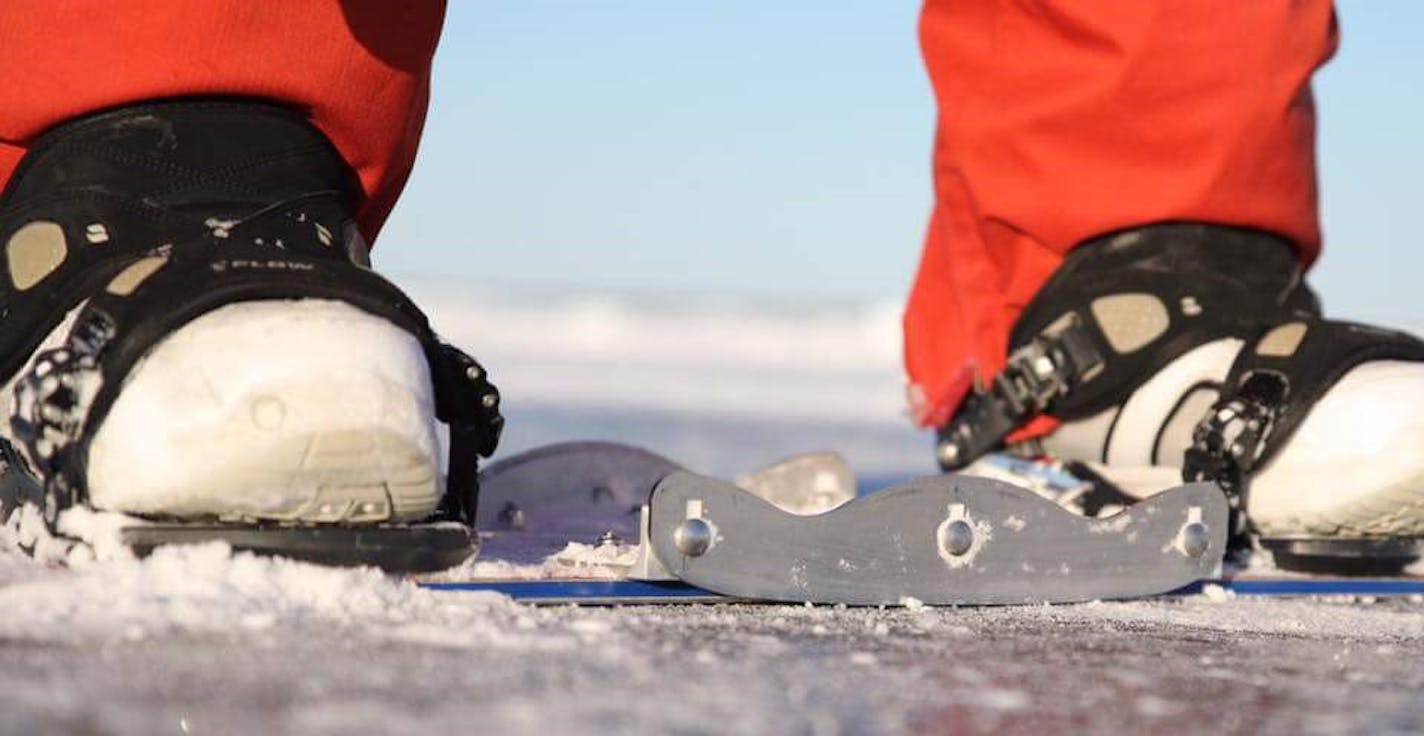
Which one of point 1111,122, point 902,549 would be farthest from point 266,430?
point 1111,122

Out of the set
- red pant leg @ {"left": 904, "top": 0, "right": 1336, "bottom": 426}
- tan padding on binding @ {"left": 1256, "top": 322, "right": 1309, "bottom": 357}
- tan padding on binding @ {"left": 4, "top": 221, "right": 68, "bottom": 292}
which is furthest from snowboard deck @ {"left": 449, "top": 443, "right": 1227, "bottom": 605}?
red pant leg @ {"left": 904, "top": 0, "right": 1336, "bottom": 426}

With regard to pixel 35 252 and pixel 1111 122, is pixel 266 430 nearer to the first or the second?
pixel 35 252

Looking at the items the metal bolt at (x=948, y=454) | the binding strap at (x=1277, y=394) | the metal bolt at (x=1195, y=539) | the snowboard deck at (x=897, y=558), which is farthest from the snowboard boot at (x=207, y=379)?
the metal bolt at (x=948, y=454)

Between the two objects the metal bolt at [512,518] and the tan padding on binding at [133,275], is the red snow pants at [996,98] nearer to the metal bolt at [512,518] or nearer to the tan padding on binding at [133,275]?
the tan padding on binding at [133,275]

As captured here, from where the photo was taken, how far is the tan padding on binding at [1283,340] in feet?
6.06

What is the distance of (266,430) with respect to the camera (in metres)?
1.26

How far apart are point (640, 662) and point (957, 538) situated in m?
0.52

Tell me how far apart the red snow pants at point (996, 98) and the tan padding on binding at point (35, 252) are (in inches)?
4.5

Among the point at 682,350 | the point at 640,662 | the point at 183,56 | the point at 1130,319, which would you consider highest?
the point at 682,350

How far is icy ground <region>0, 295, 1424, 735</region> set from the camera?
846 millimetres

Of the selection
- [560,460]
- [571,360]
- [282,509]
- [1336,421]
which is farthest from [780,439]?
[282,509]

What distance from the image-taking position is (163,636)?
1.01 meters

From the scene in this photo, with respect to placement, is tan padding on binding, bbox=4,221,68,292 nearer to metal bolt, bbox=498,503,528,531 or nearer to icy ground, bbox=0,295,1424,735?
icy ground, bbox=0,295,1424,735

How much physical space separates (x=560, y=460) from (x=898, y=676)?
1344 millimetres
